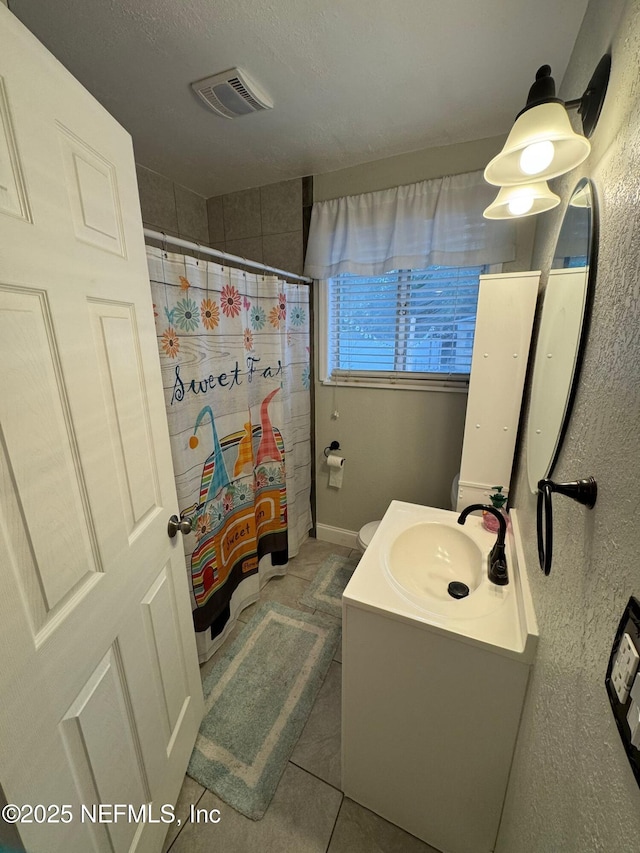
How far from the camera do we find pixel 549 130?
70 cm

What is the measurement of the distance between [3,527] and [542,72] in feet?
4.64

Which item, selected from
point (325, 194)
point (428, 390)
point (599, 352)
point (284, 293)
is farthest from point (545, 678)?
point (325, 194)

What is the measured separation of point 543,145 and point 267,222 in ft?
5.68

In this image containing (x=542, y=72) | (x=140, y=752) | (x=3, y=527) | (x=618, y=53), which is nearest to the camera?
(x=3, y=527)

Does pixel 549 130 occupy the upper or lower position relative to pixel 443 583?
upper

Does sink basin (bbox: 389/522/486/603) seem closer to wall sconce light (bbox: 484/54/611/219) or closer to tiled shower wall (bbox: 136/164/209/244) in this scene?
wall sconce light (bbox: 484/54/611/219)

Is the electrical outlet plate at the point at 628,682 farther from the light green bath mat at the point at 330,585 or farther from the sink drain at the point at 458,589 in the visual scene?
the light green bath mat at the point at 330,585

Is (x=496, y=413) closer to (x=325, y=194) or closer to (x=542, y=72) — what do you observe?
(x=542, y=72)

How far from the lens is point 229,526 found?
1715mm

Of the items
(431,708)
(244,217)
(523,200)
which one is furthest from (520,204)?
(244,217)

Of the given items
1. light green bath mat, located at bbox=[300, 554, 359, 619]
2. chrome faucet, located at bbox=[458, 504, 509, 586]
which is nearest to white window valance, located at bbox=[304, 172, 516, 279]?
chrome faucet, located at bbox=[458, 504, 509, 586]

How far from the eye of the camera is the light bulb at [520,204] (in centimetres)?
97

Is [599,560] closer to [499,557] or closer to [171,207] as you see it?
[499,557]

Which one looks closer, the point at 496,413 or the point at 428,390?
the point at 496,413
